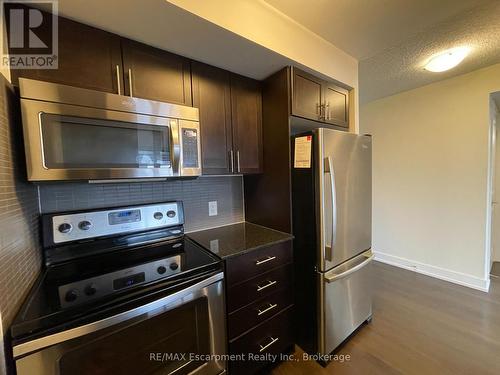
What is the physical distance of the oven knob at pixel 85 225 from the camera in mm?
1209

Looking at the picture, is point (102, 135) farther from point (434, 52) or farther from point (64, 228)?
point (434, 52)

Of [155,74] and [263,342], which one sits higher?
[155,74]

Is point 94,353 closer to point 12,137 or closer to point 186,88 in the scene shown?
point 12,137

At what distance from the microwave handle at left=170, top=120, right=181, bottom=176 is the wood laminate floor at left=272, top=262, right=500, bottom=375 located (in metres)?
1.57

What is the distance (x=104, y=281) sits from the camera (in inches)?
37.7

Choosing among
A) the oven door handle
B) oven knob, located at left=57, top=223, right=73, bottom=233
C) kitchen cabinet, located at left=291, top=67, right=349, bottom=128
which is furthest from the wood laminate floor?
kitchen cabinet, located at left=291, top=67, right=349, bottom=128

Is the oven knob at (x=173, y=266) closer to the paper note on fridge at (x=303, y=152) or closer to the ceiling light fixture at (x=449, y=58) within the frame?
the paper note on fridge at (x=303, y=152)

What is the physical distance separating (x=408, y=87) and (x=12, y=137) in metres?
3.63

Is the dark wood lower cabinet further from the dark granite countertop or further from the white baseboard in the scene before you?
the white baseboard

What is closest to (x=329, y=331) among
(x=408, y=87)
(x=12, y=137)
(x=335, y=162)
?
(x=335, y=162)

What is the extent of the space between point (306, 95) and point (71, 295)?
1771 millimetres

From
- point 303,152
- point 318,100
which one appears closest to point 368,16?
point 318,100

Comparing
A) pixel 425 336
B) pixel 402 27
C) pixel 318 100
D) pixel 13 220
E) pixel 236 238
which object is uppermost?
pixel 402 27

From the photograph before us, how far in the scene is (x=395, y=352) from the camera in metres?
1.57
